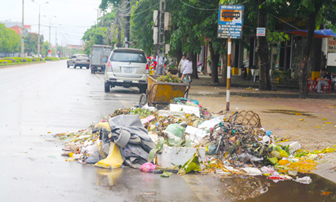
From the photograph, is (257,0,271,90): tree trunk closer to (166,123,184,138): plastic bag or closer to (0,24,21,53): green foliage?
(166,123,184,138): plastic bag

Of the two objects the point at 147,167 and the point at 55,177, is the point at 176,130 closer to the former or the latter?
the point at 147,167

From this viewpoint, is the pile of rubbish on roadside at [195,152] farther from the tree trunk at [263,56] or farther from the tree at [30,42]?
the tree at [30,42]

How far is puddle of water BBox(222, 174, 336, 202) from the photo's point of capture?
5027 mm

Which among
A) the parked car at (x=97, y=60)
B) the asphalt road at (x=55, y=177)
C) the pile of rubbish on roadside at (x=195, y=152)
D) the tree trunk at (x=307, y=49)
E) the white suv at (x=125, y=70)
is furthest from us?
the parked car at (x=97, y=60)

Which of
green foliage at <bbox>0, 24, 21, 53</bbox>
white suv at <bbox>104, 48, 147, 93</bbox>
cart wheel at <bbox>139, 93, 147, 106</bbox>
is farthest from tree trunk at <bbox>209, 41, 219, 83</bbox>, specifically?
green foliage at <bbox>0, 24, 21, 53</bbox>

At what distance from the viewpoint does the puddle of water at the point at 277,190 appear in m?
5.03

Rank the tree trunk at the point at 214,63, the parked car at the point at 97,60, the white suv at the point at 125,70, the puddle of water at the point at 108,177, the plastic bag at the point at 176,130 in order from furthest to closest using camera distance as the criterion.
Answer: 1. the parked car at the point at 97,60
2. the tree trunk at the point at 214,63
3. the white suv at the point at 125,70
4. the plastic bag at the point at 176,130
5. the puddle of water at the point at 108,177

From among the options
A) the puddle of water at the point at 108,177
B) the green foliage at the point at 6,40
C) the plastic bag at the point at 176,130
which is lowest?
the puddle of water at the point at 108,177

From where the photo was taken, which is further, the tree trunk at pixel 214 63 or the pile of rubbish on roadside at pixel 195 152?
the tree trunk at pixel 214 63

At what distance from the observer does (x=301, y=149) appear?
24.3 feet

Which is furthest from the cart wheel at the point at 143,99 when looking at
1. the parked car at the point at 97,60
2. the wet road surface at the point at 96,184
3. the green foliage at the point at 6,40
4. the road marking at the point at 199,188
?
the green foliage at the point at 6,40

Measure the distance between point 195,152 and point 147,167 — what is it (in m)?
0.79

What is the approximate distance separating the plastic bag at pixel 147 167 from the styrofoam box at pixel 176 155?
19 centimetres

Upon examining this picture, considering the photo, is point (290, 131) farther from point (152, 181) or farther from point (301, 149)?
point (152, 181)
